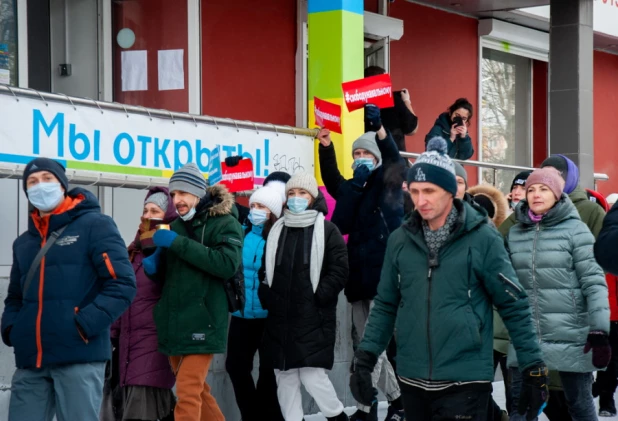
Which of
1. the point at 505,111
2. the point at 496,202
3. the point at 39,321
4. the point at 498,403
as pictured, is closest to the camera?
the point at 39,321

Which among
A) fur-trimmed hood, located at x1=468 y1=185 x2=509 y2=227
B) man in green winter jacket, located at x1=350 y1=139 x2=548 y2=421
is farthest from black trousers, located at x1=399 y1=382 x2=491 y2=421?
fur-trimmed hood, located at x1=468 y1=185 x2=509 y2=227

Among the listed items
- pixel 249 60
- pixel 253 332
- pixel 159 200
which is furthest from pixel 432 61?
pixel 159 200

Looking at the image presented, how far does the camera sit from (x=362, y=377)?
5520 mm

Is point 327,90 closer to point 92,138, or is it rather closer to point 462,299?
point 92,138

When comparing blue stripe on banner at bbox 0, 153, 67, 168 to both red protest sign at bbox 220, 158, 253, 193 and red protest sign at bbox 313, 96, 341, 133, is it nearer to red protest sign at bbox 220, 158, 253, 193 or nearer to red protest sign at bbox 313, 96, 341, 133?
red protest sign at bbox 220, 158, 253, 193

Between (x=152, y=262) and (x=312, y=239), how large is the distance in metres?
1.17

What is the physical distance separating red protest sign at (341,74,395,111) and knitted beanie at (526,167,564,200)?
6.11 ft

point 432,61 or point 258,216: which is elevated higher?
point 432,61

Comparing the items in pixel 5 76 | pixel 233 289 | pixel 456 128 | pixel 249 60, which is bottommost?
pixel 233 289

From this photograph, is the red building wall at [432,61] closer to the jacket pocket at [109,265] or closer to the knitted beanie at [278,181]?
the knitted beanie at [278,181]

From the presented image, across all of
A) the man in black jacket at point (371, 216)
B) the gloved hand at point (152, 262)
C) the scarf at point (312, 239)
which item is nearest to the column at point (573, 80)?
the man in black jacket at point (371, 216)

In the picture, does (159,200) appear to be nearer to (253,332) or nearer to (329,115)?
(253,332)

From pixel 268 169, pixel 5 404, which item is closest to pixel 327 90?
pixel 268 169

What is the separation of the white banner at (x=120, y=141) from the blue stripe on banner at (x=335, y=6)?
1654mm
